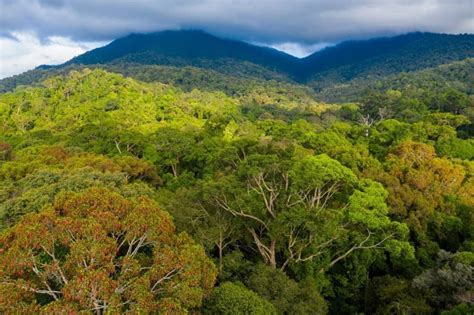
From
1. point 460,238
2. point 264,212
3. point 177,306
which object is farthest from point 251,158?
point 460,238

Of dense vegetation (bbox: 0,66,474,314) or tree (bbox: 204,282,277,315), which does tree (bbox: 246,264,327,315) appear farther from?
tree (bbox: 204,282,277,315)

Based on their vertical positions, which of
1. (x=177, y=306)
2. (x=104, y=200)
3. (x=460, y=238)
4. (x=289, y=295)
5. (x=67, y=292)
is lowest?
(x=460, y=238)

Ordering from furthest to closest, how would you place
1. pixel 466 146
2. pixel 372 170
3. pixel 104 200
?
pixel 466 146
pixel 372 170
pixel 104 200

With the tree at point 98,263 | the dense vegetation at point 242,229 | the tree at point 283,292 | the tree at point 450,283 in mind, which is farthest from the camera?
the tree at point 450,283

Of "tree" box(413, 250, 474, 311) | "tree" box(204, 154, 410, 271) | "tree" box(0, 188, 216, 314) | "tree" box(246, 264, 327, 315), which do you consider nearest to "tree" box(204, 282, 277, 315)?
"tree" box(0, 188, 216, 314)

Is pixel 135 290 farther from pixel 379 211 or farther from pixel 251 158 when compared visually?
pixel 379 211

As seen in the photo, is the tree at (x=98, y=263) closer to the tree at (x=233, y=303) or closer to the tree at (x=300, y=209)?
the tree at (x=233, y=303)

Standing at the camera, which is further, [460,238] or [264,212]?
[460,238]

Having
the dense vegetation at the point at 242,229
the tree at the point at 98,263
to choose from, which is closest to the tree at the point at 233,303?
the dense vegetation at the point at 242,229
